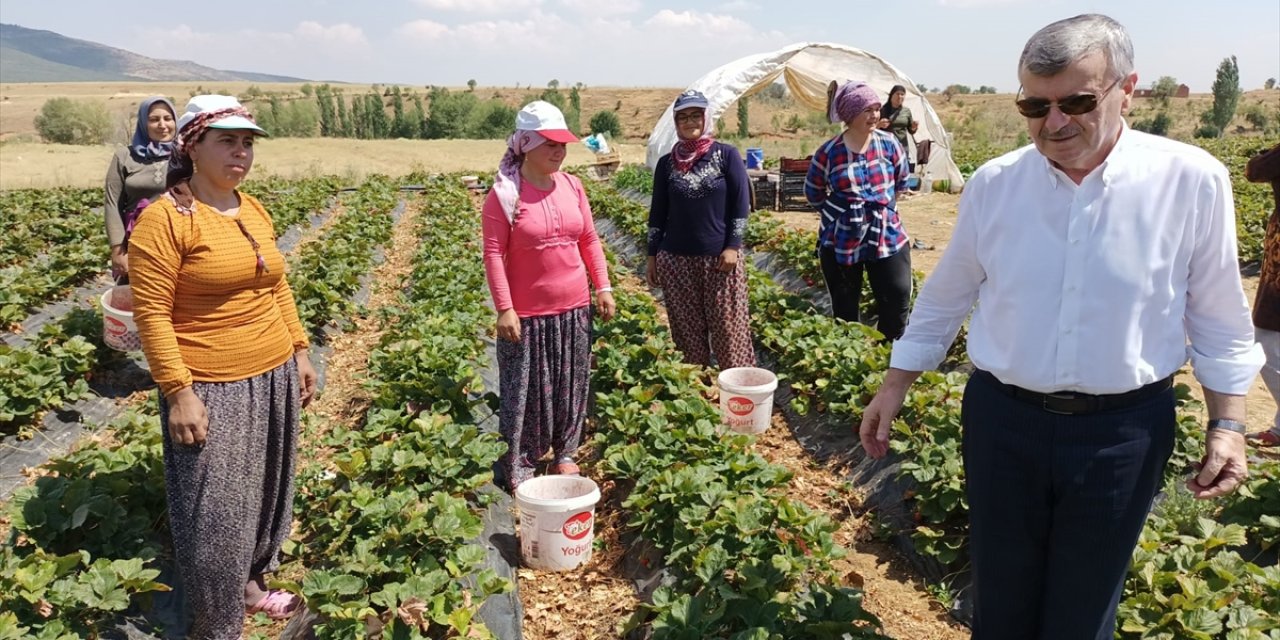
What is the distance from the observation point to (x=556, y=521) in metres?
3.36

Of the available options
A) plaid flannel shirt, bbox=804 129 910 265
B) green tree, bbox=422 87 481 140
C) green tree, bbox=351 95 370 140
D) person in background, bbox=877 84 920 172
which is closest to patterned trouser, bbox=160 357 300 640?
plaid flannel shirt, bbox=804 129 910 265

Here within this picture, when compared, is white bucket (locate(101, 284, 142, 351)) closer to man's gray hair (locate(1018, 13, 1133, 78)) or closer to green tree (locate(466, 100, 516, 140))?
man's gray hair (locate(1018, 13, 1133, 78))

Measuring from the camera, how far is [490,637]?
269 centimetres

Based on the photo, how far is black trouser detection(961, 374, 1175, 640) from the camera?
1.83 m

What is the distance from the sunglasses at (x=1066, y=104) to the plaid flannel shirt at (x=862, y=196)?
10.7 feet

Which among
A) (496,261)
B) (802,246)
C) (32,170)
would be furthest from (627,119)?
(496,261)

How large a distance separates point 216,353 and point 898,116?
1050cm

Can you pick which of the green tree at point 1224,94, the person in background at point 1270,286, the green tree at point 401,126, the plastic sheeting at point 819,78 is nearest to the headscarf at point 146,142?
the person in background at point 1270,286

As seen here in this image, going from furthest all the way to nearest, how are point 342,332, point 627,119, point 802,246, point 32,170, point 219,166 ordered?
1. point 627,119
2. point 32,170
3. point 802,246
4. point 342,332
5. point 219,166

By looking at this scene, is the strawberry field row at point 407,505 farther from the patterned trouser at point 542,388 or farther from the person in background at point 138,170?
the person in background at point 138,170

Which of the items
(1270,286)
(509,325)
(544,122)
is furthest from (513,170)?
(1270,286)

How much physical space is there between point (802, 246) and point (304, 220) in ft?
28.6

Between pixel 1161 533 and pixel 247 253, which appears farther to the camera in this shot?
pixel 1161 533

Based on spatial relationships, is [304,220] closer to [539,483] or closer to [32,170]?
[539,483]
